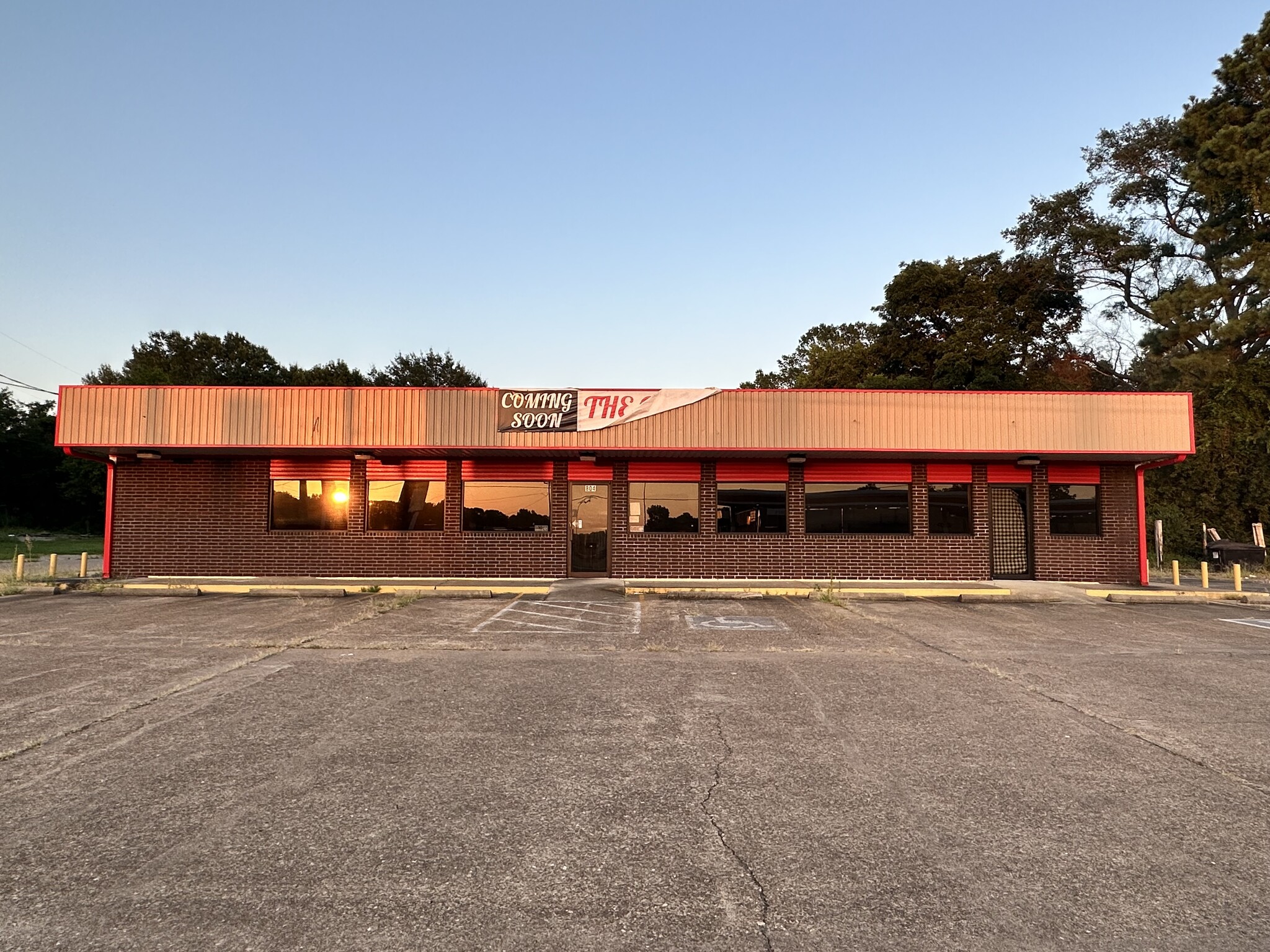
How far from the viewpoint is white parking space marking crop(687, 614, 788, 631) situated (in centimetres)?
1090

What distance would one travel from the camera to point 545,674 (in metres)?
7.57

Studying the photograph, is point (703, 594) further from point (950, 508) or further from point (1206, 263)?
point (1206, 263)

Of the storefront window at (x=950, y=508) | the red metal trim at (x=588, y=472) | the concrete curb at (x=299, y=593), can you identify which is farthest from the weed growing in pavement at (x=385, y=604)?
the storefront window at (x=950, y=508)

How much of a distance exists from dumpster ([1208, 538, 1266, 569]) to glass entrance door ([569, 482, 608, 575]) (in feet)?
65.0

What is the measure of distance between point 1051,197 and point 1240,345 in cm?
1318

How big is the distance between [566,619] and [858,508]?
934cm

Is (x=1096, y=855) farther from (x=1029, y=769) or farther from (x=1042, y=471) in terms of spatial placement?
(x=1042, y=471)

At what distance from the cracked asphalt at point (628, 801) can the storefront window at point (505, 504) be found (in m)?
9.03

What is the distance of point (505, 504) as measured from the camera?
58.3 ft

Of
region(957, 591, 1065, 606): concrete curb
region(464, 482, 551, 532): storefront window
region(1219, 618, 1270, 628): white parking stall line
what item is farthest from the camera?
region(464, 482, 551, 532): storefront window

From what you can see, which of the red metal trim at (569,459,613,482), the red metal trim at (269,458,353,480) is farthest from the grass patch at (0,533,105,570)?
the red metal trim at (569,459,613,482)

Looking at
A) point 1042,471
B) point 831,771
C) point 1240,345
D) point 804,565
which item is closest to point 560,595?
point 804,565

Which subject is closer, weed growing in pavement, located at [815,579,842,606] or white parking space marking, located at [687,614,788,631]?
white parking space marking, located at [687,614,788,631]

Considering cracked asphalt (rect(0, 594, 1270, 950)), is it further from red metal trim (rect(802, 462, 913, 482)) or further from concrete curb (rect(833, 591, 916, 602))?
red metal trim (rect(802, 462, 913, 482))
